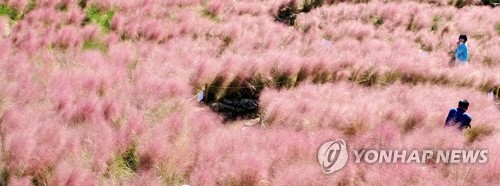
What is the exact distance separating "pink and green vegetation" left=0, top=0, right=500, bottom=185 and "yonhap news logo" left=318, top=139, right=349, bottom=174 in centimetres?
9

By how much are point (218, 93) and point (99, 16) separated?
15.7 ft

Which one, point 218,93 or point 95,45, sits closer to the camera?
point 218,93

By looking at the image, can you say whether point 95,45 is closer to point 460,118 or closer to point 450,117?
point 450,117

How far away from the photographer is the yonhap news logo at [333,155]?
156 inches

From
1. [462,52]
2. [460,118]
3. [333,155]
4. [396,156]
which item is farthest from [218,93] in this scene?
[462,52]

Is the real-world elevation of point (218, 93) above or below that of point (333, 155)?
below

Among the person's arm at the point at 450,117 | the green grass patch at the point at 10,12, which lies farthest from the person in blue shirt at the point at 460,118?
the green grass patch at the point at 10,12

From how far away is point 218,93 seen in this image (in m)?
6.35

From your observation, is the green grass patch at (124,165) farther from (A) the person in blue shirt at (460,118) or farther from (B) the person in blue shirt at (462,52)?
(B) the person in blue shirt at (462,52)

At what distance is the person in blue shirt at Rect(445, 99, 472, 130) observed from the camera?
16.1 ft

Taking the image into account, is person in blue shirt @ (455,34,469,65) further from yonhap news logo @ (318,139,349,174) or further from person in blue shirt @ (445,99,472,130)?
yonhap news logo @ (318,139,349,174)

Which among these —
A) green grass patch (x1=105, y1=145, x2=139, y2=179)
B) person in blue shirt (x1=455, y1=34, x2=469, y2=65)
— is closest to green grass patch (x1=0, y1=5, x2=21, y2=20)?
green grass patch (x1=105, y1=145, x2=139, y2=179)

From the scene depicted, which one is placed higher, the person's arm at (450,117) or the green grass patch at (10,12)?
the person's arm at (450,117)

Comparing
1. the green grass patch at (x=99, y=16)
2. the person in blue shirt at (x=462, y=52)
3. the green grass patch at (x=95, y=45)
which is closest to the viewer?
the green grass patch at (x=95, y=45)
